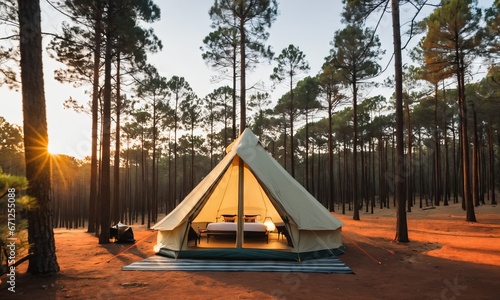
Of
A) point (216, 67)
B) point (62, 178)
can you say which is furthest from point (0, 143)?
point (216, 67)

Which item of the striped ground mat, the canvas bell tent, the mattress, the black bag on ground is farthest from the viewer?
the black bag on ground

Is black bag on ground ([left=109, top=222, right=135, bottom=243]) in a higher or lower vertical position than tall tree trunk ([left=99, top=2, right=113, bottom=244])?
lower

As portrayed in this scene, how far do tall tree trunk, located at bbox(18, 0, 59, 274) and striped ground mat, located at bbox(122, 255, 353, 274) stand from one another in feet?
4.66

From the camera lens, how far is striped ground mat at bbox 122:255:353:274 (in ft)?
20.1

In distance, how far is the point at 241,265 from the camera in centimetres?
650

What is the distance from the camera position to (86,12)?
33.8ft

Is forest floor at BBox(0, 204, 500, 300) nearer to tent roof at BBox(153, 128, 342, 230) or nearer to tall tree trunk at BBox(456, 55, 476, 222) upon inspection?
tent roof at BBox(153, 128, 342, 230)

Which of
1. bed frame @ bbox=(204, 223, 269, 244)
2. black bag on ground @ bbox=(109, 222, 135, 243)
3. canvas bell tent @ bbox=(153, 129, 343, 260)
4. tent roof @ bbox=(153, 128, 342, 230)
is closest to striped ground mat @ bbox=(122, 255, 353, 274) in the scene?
canvas bell tent @ bbox=(153, 129, 343, 260)

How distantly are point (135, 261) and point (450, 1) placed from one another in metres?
15.9

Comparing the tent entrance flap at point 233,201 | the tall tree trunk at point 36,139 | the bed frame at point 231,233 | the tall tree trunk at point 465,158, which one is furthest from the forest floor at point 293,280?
the tall tree trunk at point 465,158

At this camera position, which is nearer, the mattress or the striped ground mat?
the striped ground mat

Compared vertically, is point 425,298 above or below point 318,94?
below

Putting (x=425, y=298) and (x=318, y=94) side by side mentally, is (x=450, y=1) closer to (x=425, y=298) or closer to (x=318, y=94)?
(x=318, y=94)

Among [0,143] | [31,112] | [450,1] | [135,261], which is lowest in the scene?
[135,261]
